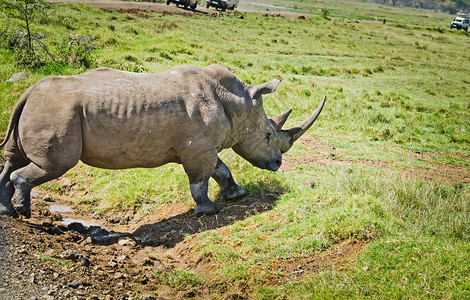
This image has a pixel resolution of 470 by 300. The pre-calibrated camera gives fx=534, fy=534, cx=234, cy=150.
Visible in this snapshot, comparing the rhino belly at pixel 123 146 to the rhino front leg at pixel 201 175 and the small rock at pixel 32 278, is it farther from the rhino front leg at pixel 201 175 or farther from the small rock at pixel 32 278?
the small rock at pixel 32 278

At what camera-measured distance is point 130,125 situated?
6305mm

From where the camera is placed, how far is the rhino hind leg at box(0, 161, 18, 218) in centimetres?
618

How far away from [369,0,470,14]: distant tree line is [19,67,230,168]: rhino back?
139 metres

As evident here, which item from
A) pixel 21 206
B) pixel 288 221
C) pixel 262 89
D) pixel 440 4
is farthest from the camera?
pixel 440 4

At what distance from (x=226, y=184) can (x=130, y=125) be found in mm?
1870

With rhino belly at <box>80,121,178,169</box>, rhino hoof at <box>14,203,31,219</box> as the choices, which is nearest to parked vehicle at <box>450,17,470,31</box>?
rhino belly at <box>80,121,178,169</box>

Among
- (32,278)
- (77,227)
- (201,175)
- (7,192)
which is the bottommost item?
(77,227)

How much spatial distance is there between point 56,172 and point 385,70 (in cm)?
1738

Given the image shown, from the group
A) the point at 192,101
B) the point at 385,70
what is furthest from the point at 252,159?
the point at 385,70

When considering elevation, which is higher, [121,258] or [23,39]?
[23,39]

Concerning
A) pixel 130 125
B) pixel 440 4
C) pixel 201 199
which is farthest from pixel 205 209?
pixel 440 4

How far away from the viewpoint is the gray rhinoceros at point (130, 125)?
19.4 ft

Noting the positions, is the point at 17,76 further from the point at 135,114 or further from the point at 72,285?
the point at 72,285

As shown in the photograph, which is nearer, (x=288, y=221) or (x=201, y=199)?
(x=288, y=221)
